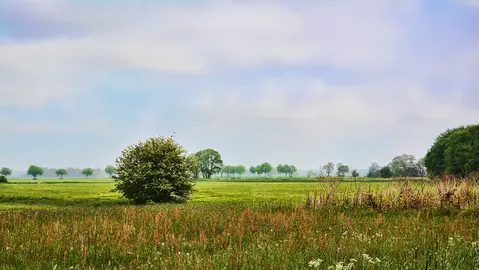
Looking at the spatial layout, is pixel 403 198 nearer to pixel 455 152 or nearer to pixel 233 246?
pixel 233 246

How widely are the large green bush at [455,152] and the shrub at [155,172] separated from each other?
56.4 metres

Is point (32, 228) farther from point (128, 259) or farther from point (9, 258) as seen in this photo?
point (128, 259)

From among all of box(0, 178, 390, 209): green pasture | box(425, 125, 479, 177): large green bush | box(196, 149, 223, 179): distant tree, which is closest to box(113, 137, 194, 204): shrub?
box(0, 178, 390, 209): green pasture

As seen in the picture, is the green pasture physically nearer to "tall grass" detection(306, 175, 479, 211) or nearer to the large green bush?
"tall grass" detection(306, 175, 479, 211)

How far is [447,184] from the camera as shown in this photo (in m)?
19.8

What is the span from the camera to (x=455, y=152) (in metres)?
80.4

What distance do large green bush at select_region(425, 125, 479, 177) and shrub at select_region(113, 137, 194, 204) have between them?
56.4m

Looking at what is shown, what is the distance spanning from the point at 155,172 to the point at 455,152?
70853mm

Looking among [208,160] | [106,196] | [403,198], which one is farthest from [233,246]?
[208,160]

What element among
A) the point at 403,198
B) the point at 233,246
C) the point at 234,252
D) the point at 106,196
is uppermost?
the point at 403,198

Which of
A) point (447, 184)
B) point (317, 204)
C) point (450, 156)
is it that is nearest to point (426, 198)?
point (447, 184)

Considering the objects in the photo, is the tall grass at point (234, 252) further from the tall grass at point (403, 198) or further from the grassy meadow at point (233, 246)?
the tall grass at point (403, 198)

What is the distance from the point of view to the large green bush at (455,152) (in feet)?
252

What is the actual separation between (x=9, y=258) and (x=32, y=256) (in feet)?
1.31
